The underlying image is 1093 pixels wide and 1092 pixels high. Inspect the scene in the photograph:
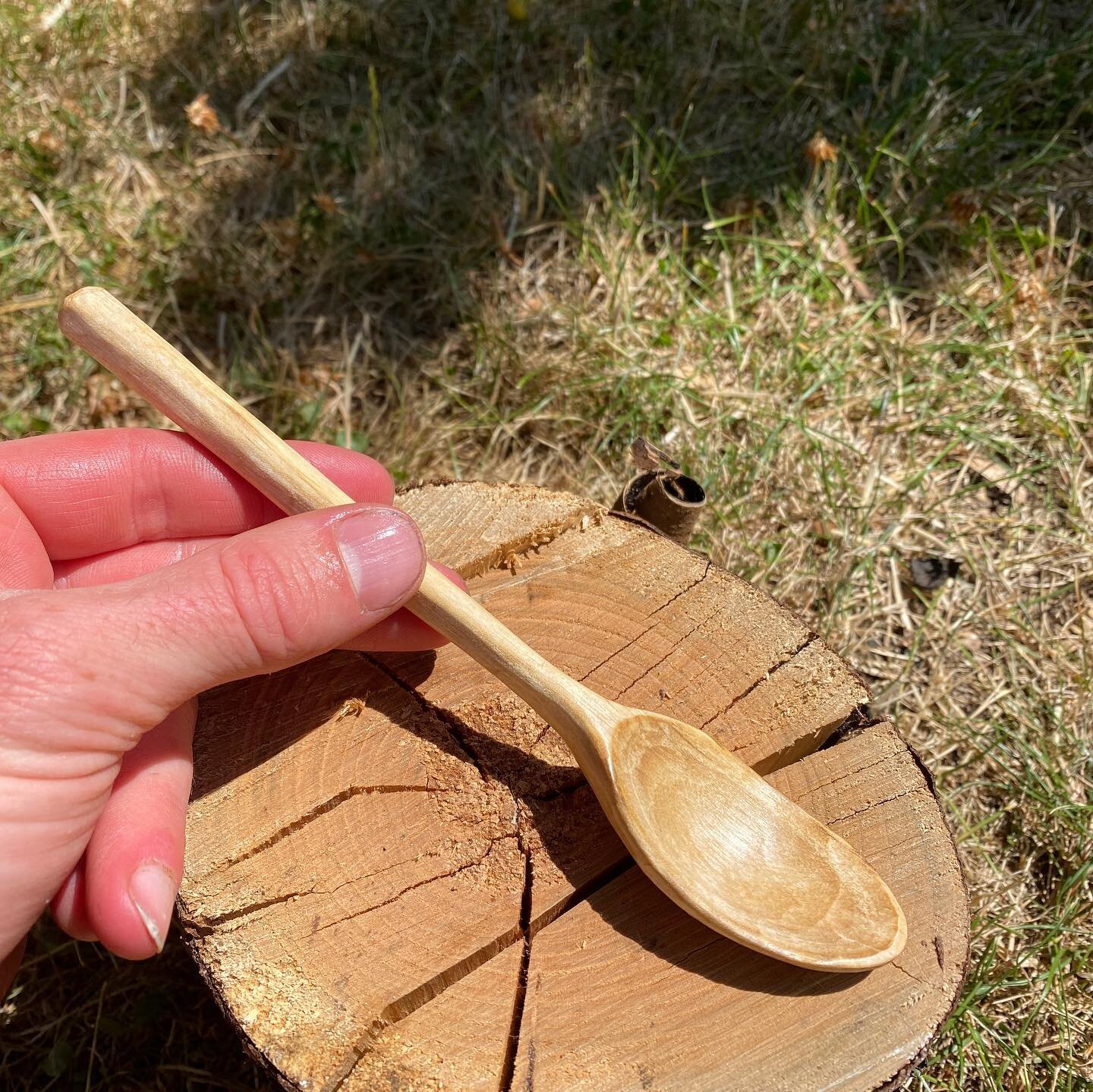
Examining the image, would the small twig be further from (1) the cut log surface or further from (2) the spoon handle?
(1) the cut log surface

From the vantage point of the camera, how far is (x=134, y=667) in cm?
120

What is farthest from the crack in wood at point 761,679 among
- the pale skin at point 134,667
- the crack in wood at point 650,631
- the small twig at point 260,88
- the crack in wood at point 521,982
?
the small twig at point 260,88

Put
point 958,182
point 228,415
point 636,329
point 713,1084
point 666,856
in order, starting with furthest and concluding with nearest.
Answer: point 958,182 < point 636,329 < point 228,415 < point 666,856 < point 713,1084

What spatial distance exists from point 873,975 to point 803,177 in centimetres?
262

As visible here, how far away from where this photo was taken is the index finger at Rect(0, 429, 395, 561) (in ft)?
5.15

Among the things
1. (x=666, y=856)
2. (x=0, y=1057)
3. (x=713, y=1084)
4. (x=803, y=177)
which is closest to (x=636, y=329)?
(x=803, y=177)

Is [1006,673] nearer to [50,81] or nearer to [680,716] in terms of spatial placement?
[680,716]

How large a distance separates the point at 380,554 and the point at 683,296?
1863 millimetres

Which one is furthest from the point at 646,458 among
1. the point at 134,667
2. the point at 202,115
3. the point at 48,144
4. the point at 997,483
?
the point at 48,144

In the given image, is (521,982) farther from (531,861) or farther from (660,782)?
(660,782)

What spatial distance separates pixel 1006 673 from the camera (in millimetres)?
2352

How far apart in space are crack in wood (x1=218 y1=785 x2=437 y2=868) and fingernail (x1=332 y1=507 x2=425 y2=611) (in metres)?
0.29

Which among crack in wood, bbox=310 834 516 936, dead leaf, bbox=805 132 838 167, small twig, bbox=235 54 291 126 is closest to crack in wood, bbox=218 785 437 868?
crack in wood, bbox=310 834 516 936

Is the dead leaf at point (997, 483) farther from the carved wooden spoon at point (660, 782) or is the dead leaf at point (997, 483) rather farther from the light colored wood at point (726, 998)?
the carved wooden spoon at point (660, 782)
